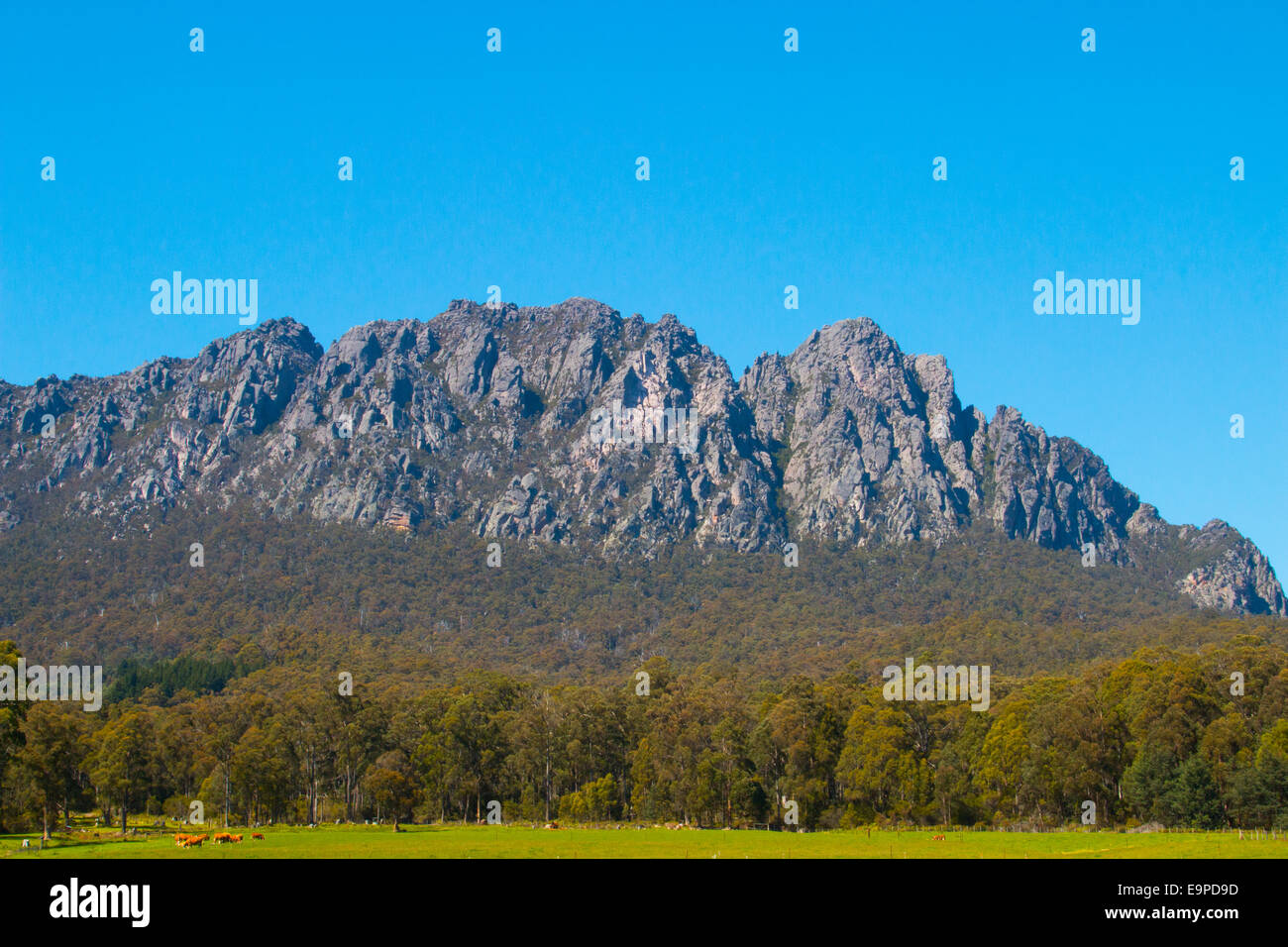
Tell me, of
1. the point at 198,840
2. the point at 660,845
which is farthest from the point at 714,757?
the point at 198,840

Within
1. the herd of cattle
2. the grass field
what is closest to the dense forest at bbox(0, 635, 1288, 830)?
the grass field

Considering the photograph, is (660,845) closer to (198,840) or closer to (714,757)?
(198,840)

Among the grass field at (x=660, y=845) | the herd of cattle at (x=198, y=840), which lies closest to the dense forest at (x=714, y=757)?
the grass field at (x=660, y=845)

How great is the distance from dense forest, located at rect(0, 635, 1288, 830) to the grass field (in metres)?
8.06

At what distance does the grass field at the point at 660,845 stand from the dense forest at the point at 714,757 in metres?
8.06

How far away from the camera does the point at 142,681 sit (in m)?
186

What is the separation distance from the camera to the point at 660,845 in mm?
61000

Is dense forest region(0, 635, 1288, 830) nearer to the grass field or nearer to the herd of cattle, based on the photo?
the grass field
